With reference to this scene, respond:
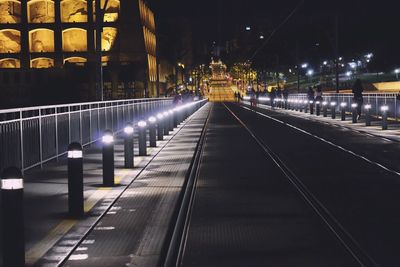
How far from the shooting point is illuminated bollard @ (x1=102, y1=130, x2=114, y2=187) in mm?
13891

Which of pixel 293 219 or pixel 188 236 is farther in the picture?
pixel 293 219

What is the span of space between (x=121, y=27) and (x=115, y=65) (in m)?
10.6

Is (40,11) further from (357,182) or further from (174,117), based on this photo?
(357,182)

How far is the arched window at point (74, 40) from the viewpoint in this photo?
109 meters

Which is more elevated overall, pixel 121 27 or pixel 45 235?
pixel 121 27

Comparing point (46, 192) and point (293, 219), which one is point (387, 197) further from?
point (46, 192)

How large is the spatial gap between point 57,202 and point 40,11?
331 ft

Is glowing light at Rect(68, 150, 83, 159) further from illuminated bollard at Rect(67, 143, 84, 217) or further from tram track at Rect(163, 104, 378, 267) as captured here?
tram track at Rect(163, 104, 378, 267)

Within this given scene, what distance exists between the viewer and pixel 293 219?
1020cm

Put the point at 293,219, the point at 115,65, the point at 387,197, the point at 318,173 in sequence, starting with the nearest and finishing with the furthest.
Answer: the point at 293,219, the point at 387,197, the point at 318,173, the point at 115,65

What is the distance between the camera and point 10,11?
109 metres

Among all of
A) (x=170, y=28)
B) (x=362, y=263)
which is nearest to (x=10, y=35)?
(x=170, y=28)

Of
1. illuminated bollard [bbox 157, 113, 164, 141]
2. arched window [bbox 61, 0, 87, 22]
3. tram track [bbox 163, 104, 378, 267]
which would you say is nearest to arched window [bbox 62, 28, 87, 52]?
arched window [bbox 61, 0, 87, 22]

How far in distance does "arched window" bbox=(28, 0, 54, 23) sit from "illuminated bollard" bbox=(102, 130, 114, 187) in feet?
323
